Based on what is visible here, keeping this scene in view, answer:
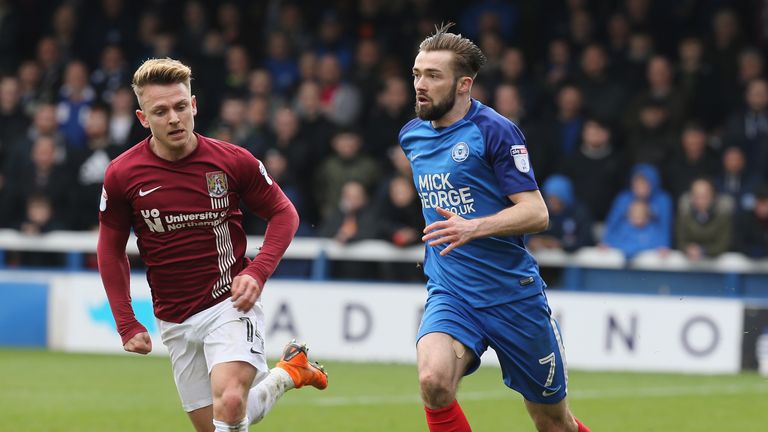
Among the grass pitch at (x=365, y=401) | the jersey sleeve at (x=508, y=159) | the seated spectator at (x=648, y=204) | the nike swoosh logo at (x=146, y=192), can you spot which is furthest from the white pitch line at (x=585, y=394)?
the jersey sleeve at (x=508, y=159)

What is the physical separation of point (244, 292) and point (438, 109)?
1.26m

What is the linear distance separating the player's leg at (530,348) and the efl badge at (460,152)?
28.3 inches

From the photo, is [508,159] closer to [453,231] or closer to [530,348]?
[453,231]

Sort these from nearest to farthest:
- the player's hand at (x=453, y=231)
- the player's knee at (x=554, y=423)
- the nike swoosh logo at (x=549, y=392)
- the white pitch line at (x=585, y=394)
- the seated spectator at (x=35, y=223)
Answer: the player's hand at (x=453, y=231) < the nike swoosh logo at (x=549, y=392) < the player's knee at (x=554, y=423) < the white pitch line at (x=585, y=394) < the seated spectator at (x=35, y=223)

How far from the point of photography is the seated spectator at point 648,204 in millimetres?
13125

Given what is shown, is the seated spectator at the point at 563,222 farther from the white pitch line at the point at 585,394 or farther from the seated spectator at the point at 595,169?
the white pitch line at the point at 585,394

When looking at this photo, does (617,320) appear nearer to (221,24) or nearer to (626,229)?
(626,229)

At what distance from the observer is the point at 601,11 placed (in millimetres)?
16172

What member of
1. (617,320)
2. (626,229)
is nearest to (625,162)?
(626,229)

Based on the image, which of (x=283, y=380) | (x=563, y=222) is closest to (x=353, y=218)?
(x=563, y=222)

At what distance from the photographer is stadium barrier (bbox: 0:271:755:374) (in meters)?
12.8

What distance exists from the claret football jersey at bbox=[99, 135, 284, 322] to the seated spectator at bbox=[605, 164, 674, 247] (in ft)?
23.3

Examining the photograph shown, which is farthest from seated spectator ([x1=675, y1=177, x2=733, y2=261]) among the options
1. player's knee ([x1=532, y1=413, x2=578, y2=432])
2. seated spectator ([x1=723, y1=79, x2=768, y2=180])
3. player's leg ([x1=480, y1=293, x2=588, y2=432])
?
player's leg ([x1=480, y1=293, x2=588, y2=432])

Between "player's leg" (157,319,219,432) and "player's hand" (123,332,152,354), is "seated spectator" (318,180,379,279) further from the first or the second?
"player's hand" (123,332,152,354)
